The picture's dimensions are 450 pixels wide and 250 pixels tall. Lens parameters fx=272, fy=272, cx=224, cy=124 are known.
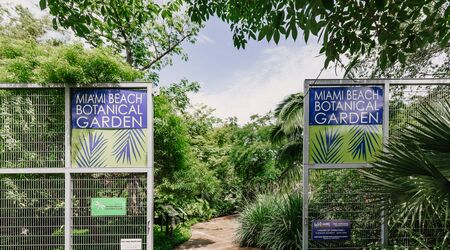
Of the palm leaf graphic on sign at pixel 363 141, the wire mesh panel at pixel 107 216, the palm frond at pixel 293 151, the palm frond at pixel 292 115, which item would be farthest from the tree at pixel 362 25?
the palm frond at pixel 293 151

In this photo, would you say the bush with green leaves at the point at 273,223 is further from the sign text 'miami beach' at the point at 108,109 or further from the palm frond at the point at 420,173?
the sign text 'miami beach' at the point at 108,109

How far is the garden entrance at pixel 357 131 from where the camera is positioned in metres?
4.04

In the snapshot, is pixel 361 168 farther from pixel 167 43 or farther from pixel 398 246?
pixel 167 43

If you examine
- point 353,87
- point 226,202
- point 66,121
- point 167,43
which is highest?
point 167,43

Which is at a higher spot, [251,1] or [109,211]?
[251,1]

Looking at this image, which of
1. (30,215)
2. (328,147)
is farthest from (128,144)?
(328,147)

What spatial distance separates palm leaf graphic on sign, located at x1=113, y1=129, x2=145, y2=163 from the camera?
3.87 meters

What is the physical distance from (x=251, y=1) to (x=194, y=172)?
467cm

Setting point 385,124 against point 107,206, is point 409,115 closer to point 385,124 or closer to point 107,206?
point 385,124

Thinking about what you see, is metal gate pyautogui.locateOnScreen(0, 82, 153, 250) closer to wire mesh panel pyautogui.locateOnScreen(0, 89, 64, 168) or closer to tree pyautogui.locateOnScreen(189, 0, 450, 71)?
wire mesh panel pyautogui.locateOnScreen(0, 89, 64, 168)

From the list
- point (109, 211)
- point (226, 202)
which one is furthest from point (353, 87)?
point (226, 202)

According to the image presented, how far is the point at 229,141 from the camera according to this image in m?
13.9

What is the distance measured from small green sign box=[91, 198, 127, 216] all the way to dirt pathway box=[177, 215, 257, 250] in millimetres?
3326

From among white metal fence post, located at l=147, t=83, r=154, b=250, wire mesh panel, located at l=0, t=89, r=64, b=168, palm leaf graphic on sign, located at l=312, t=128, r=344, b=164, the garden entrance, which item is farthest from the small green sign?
palm leaf graphic on sign, located at l=312, t=128, r=344, b=164
